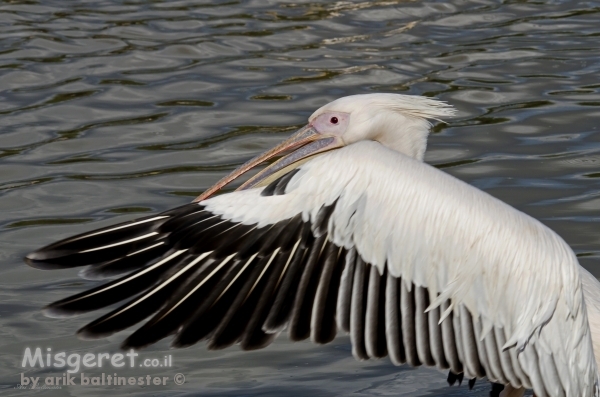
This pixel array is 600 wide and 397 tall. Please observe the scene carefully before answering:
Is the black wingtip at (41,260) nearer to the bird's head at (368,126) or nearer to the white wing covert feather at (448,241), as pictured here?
the white wing covert feather at (448,241)

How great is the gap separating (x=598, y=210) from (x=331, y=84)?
9.43 ft

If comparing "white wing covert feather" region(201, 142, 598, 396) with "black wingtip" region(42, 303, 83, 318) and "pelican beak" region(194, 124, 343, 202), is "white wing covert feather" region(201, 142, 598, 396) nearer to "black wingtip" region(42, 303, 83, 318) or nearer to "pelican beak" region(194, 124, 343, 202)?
"black wingtip" region(42, 303, 83, 318)

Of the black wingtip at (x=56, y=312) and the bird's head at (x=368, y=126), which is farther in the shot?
the bird's head at (x=368, y=126)

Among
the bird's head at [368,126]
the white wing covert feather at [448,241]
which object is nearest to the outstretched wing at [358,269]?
the white wing covert feather at [448,241]

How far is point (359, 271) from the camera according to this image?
3.90 m

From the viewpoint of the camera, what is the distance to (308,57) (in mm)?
9438

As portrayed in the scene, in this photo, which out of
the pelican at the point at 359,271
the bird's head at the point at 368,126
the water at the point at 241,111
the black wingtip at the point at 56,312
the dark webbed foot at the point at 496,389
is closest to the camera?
the black wingtip at the point at 56,312

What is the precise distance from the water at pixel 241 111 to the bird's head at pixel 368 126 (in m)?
0.91

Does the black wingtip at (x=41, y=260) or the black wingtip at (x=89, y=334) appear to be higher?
the black wingtip at (x=41, y=260)

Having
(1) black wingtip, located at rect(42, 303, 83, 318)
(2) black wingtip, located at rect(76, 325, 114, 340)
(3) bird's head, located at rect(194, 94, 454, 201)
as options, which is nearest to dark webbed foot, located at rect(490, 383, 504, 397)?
(3) bird's head, located at rect(194, 94, 454, 201)

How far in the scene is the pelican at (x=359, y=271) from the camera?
377 cm

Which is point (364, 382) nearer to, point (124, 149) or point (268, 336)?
point (268, 336)

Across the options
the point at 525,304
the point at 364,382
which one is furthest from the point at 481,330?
the point at 364,382

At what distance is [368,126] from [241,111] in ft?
10.7
